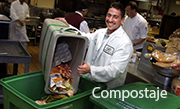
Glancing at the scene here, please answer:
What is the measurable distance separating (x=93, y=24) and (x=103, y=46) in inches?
223

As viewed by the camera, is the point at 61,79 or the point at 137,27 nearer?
the point at 61,79

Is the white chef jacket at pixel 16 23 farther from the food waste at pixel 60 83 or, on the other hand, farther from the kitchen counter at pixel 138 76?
the food waste at pixel 60 83

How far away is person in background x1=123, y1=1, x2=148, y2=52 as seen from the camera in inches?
159

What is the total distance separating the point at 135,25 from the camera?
4.08 m

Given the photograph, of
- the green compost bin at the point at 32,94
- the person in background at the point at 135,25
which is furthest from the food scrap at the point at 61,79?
the person in background at the point at 135,25

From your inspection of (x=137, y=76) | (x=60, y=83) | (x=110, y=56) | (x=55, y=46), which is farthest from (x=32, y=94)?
(x=137, y=76)

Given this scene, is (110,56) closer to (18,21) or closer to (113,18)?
(113,18)

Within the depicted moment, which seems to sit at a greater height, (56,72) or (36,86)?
(56,72)

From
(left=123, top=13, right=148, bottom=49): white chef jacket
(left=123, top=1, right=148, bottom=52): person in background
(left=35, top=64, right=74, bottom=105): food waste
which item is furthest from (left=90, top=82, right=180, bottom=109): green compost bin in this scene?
(left=123, top=13, right=148, bottom=49): white chef jacket

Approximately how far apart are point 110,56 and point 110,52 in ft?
0.12

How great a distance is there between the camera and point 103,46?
6.18 feet

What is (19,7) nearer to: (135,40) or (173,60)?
(135,40)

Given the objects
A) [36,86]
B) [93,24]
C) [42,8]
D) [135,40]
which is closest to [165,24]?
[93,24]

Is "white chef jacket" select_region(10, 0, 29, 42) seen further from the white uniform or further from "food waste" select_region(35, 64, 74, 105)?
"food waste" select_region(35, 64, 74, 105)
